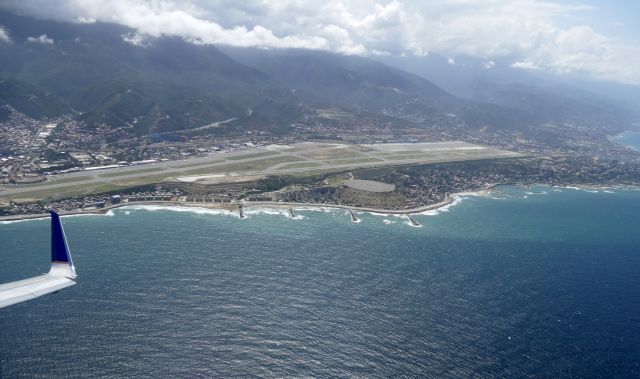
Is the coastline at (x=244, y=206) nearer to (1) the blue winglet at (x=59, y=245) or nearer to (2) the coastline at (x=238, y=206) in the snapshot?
(2) the coastline at (x=238, y=206)

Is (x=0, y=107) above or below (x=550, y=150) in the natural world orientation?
above

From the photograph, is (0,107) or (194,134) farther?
(194,134)

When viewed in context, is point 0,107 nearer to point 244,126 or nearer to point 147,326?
point 244,126

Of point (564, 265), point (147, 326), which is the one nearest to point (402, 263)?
point (564, 265)

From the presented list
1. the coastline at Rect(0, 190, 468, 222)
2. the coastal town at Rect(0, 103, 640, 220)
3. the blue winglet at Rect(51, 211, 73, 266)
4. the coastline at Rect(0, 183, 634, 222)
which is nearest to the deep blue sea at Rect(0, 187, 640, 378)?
the coastline at Rect(0, 190, 468, 222)

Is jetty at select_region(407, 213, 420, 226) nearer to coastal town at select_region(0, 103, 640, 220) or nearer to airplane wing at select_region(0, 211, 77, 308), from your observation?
coastal town at select_region(0, 103, 640, 220)

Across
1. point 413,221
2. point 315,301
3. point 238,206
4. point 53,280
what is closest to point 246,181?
point 238,206

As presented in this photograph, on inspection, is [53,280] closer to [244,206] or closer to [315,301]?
[315,301]
